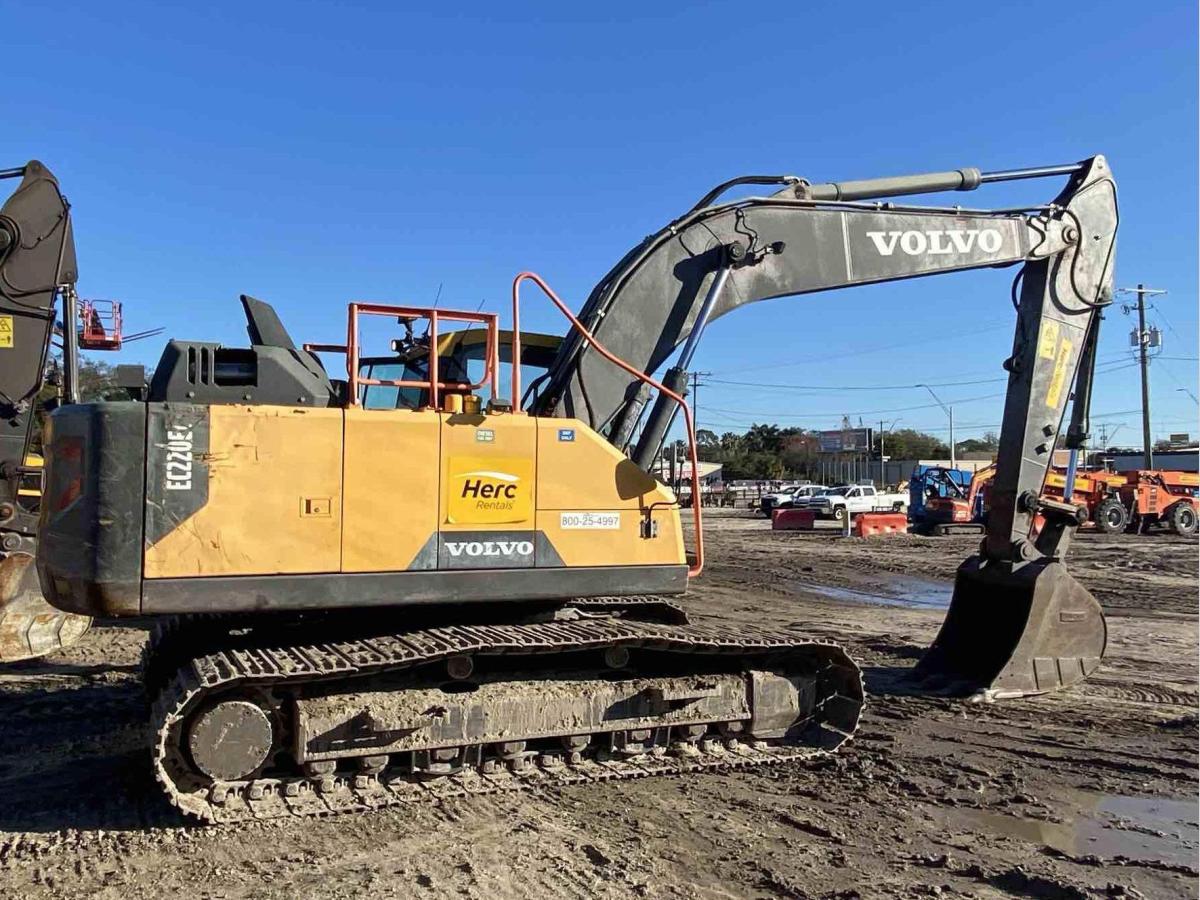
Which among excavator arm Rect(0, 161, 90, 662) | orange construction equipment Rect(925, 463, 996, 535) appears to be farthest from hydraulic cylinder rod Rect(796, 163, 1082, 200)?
orange construction equipment Rect(925, 463, 996, 535)

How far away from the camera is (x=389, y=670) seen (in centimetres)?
529

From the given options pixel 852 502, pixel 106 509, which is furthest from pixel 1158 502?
pixel 106 509

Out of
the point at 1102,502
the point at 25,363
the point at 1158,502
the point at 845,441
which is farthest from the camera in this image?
the point at 845,441

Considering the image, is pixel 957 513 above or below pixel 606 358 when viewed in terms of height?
below

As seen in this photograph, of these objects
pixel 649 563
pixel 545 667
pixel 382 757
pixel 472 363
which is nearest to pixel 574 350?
pixel 472 363

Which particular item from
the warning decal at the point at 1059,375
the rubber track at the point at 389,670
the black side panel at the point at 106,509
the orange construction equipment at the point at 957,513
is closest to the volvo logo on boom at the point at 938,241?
the warning decal at the point at 1059,375

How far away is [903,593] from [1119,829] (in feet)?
38.0

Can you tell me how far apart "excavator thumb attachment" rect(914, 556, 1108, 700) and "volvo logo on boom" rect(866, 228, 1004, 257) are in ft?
8.72

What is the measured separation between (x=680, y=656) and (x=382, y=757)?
1974 millimetres

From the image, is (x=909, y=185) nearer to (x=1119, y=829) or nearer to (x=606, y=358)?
(x=606, y=358)

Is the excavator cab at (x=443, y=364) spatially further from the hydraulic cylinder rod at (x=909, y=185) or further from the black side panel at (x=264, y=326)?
the hydraulic cylinder rod at (x=909, y=185)

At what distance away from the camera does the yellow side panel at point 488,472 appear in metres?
5.38

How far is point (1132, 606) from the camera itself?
14258mm

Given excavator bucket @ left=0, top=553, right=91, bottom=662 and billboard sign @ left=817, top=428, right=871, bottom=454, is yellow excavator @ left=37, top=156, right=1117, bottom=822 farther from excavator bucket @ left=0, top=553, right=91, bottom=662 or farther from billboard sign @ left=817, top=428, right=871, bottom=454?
billboard sign @ left=817, top=428, right=871, bottom=454
